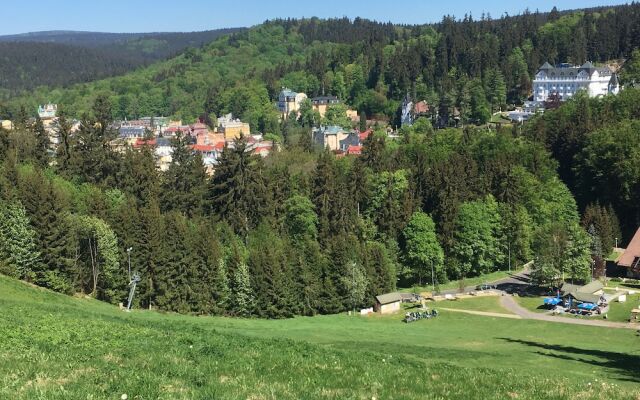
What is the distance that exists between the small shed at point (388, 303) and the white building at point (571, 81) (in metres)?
97.8

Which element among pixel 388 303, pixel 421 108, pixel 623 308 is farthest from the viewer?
pixel 421 108

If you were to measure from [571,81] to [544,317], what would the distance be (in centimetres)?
10374

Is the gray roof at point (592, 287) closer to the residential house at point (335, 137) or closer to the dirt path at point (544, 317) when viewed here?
the dirt path at point (544, 317)

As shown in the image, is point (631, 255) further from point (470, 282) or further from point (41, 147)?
point (41, 147)

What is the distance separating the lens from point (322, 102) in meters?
177

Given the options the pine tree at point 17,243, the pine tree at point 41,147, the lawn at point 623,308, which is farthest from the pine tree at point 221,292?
the lawn at point 623,308

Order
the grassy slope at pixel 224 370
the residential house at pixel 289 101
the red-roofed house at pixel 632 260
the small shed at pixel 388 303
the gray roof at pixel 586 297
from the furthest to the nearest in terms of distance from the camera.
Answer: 1. the residential house at pixel 289 101
2. the red-roofed house at pixel 632 260
3. the small shed at pixel 388 303
4. the gray roof at pixel 586 297
5. the grassy slope at pixel 224 370

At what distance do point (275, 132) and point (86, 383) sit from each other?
15682cm

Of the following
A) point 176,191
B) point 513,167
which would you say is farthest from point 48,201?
point 513,167

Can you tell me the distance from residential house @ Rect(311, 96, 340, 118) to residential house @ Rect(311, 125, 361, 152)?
1079 inches

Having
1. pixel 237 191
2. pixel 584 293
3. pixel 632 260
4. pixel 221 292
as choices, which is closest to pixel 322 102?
pixel 237 191

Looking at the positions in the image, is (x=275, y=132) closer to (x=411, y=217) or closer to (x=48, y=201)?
(x=411, y=217)

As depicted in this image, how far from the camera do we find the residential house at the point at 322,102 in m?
176

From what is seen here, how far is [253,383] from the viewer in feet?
37.6
